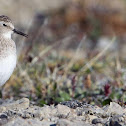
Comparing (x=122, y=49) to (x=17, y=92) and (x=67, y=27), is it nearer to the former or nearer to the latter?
(x=67, y=27)

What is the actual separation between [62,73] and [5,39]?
1501 millimetres

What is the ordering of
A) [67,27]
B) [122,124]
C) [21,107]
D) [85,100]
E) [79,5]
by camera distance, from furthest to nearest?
[79,5] → [67,27] → [85,100] → [21,107] → [122,124]

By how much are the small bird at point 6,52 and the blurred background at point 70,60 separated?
63 cm

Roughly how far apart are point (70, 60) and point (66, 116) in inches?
112

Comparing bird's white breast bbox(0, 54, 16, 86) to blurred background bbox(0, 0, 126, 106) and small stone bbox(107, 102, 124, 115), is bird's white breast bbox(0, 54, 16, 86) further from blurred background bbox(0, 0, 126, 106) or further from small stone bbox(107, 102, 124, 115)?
small stone bbox(107, 102, 124, 115)

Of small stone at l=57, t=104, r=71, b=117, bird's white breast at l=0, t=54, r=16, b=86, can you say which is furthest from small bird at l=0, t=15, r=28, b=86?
small stone at l=57, t=104, r=71, b=117

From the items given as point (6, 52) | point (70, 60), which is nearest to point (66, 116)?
point (6, 52)

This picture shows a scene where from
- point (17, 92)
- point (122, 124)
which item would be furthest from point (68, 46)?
A: point (122, 124)

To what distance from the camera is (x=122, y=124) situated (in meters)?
2.89

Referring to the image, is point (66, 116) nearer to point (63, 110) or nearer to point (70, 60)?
point (63, 110)

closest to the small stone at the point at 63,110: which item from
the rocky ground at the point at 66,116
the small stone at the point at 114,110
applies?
the rocky ground at the point at 66,116

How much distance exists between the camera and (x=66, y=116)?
304cm

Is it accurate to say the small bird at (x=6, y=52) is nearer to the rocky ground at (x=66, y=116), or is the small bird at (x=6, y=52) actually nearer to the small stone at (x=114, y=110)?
the rocky ground at (x=66, y=116)

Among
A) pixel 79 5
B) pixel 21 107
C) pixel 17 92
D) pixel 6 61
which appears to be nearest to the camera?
pixel 21 107
